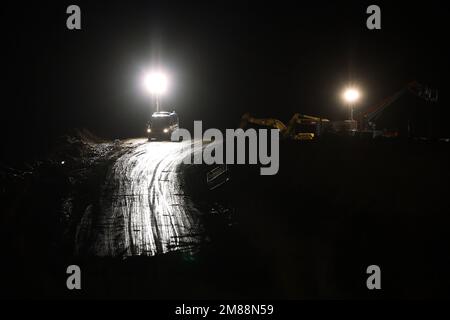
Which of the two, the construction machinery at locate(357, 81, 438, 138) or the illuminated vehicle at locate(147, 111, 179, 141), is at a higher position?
the construction machinery at locate(357, 81, 438, 138)

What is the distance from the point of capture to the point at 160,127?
36531 mm

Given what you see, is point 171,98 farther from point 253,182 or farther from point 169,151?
point 253,182

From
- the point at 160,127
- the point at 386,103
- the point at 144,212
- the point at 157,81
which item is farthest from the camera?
the point at 157,81

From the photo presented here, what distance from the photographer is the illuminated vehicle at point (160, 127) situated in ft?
119

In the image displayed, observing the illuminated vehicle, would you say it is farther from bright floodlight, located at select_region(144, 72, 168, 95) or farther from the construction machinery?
the construction machinery

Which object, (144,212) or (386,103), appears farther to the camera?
(386,103)

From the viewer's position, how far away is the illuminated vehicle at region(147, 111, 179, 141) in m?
36.2

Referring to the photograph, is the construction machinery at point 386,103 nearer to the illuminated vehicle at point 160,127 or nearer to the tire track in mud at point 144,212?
the illuminated vehicle at point 160,127

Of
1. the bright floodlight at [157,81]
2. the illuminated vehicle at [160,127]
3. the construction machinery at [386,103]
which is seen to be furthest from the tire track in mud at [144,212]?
the bright floodlight at [157,81]

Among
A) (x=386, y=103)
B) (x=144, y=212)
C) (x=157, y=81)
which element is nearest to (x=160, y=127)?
(x=157, y=81)

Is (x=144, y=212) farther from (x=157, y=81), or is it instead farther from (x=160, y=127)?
(x=157, y=81)

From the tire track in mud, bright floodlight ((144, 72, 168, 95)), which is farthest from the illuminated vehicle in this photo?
the tire track in mud
